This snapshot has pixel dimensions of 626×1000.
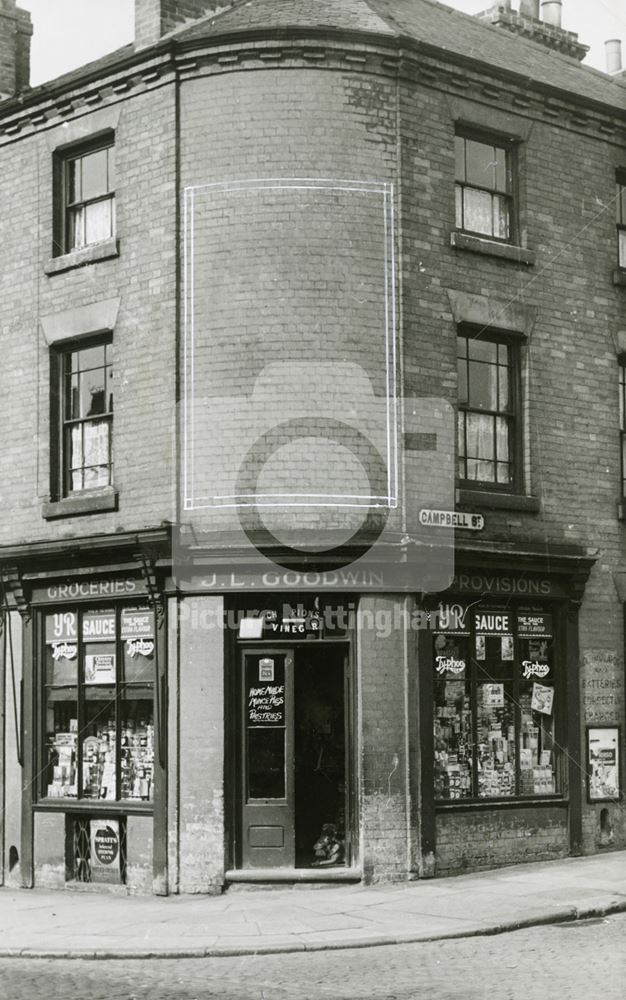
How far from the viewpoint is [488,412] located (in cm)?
1678

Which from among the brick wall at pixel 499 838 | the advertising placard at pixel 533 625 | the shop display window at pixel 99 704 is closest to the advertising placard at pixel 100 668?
the shop display window at pixel 99 704

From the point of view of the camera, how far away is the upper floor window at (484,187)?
661 inches

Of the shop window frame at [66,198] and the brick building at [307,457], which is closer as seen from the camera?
the brick building at [307,457]

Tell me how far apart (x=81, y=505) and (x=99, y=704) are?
240cm

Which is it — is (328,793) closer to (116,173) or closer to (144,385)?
(144,385)

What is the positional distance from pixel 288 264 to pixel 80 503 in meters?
3.86

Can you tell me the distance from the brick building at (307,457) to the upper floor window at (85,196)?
44 millimetres

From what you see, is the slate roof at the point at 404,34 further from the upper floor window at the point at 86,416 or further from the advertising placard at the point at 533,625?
the advertising placard at the point at 533,625

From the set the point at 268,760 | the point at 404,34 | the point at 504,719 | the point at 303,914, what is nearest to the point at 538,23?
the point at 404,34

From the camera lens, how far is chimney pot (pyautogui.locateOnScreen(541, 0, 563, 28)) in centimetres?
2112

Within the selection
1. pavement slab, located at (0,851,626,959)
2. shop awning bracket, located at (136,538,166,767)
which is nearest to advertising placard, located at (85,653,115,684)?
shop awning bracket, located at (136,538,166,767)

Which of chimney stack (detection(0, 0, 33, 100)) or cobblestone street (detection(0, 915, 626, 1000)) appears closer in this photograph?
cobblestone street (detection(0, 915, 626, 1000))

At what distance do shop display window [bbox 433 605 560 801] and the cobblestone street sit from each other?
365 cm

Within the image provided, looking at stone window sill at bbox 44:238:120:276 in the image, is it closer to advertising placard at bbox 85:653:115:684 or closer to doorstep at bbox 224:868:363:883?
advertising placard at bbox 85:653:115:684
